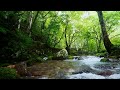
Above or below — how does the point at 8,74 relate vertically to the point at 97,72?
above

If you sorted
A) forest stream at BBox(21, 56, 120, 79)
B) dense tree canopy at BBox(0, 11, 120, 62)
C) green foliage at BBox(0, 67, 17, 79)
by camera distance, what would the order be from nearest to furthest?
1. green foliage at BBox(0, 67, 17, 79)
2. forest stream at BBox(21, 56, 120, 79)
3. dense tree canopy at BBox(0, 11, 120, 62)

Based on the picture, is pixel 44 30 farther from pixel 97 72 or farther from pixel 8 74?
pixel 8 74

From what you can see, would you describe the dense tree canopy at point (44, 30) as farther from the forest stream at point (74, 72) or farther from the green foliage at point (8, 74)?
the green foliage at point (8, 74)

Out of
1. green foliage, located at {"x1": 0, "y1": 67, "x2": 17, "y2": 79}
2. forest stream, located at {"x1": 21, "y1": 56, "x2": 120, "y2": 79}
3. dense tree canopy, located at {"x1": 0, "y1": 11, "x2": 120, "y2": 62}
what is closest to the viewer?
green foliage, located at {"x1": 0, "y1": 67, "x2": 17, "y2": 79}

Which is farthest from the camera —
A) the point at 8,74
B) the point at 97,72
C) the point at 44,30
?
the point at 44,30

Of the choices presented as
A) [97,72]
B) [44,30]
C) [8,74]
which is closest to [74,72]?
[97,72]

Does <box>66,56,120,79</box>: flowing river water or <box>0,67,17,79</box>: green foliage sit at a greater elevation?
<box>0,67,17,79</box>: green foliage

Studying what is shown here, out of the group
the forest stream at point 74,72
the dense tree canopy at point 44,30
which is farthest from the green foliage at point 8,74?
the dense tree canopy at point 44,30

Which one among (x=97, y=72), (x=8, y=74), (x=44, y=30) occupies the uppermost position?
(x=44, y=30)

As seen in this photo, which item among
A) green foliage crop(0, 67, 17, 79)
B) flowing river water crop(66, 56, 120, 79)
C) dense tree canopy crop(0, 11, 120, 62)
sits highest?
dense tree canopy crop(0, 11, 120, 62)

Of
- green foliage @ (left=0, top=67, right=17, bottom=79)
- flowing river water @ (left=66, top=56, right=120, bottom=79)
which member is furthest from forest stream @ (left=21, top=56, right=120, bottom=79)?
green foliage @ (left=0, top=67, right=17, bottom=79)

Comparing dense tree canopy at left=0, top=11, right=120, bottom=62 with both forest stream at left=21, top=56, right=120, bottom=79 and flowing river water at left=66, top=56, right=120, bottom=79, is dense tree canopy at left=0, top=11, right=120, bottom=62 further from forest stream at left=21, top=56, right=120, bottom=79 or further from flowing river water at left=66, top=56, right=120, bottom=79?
flowing river water at left=66, top=56, right=120, bottom=79

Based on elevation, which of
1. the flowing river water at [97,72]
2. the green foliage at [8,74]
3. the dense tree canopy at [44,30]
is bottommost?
the flowing river water at [97,72]
